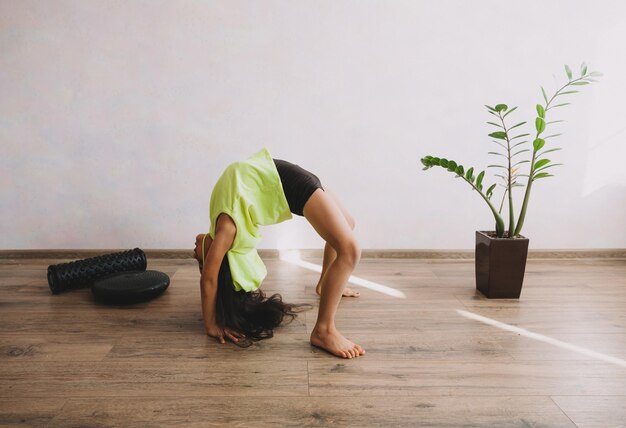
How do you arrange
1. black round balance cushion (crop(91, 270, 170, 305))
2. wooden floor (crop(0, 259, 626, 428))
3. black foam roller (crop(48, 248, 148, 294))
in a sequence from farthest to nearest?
black foam roller (crop(48, 248, 148, 294)) < black round balance cushion (crop(91, 270, 170, 305)) < wooden floor (crop(0, 259, 626, 428))

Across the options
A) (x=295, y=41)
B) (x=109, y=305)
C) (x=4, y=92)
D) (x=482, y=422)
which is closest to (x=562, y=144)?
(x=295, y=41)

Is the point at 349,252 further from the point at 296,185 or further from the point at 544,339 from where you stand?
the point at 544,339

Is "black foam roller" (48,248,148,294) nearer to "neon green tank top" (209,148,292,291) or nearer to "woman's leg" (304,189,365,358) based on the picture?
"neon green tank top" (209,148,292,291)

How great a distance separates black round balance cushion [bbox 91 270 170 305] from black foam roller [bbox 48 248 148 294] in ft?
0.32

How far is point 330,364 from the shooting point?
1.43m

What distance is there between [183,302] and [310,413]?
91cm

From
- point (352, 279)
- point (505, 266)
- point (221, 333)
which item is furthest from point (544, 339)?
point (221, 333)

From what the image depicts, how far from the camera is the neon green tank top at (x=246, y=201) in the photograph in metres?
1.54

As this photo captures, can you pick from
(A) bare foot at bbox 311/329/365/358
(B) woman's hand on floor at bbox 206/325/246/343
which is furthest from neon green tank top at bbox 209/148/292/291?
(A) bare foot at bbox 311/329/365/358

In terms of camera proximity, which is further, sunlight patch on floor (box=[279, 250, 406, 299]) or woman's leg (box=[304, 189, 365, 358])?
sunlight patch on floor (box=[279, 250, 406, 299])

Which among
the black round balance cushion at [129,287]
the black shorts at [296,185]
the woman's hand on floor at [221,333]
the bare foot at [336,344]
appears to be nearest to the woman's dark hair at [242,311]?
the woman's hand on floor at [221,333]

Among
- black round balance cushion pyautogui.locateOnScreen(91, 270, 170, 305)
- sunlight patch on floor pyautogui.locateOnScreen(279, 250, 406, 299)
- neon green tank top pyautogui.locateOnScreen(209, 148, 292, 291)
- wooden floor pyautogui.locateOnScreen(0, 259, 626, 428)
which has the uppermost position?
neon green tank top pyautogui.locateOnScreen(209, 148, 292, 291)

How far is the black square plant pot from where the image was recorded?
195 cm

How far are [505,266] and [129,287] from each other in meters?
1.51
